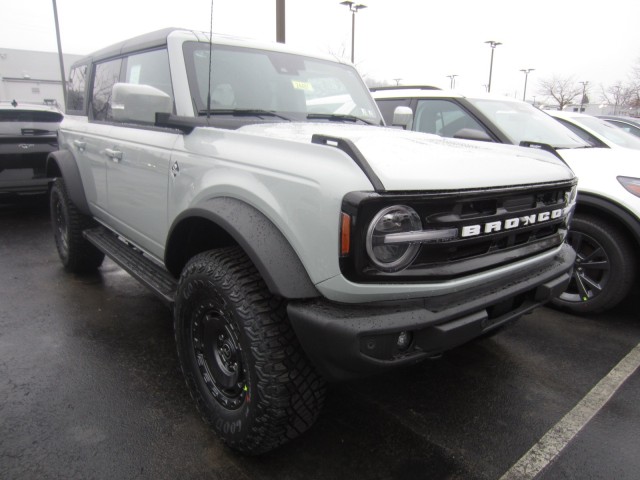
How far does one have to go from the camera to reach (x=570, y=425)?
236cm

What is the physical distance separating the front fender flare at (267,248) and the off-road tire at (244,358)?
0.51 feet

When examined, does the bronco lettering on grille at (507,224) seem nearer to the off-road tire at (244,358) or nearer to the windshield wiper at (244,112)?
the off-road tire at (244,358)

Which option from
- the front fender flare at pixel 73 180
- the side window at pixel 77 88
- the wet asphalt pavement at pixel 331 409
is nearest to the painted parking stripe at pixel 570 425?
the wet asphalt pavement at pixel 331 409

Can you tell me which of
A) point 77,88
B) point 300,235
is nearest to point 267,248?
point 300,235

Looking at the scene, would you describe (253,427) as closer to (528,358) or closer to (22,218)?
(528,358)

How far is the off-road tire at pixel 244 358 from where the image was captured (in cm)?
177

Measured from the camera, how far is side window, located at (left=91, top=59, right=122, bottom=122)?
3.54m

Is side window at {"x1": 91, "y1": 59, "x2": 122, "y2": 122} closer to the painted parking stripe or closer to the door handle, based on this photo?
the door handle

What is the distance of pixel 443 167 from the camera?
174 cm

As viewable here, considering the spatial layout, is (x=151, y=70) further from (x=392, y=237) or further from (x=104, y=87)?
(x=392, y=237)

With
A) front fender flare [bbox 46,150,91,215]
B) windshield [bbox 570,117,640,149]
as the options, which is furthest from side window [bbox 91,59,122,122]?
windshield [bbox 570,117,640,149]

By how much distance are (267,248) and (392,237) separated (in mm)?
492

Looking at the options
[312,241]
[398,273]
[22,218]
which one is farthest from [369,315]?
[22,218]

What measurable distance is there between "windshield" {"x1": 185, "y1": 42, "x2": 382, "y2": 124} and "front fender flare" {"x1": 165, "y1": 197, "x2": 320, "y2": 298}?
2.90 feet
